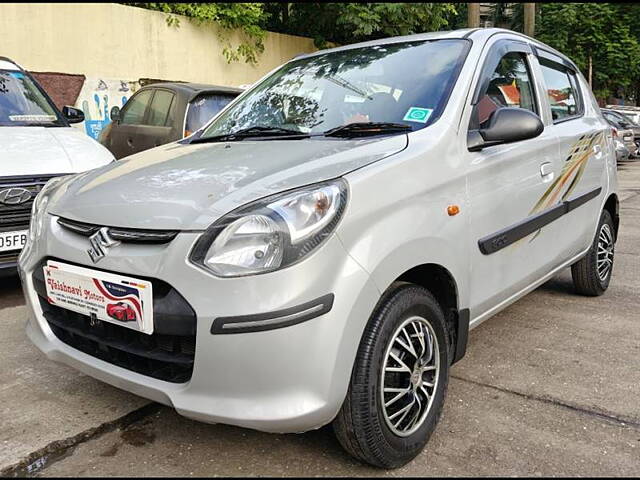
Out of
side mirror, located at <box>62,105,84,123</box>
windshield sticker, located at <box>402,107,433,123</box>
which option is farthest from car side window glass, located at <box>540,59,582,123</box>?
side mirror, located at <box>62,105,84,123</box>

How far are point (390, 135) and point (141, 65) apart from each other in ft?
31.5

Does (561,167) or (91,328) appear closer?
(91,328)

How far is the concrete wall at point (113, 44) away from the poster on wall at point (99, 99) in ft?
0.45

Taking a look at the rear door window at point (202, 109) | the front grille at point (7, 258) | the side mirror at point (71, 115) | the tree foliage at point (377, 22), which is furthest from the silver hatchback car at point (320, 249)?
the tree foliage at point (377, 22)

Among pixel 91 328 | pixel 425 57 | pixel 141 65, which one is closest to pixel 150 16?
pixel 141 65

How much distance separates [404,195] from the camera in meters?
2.24

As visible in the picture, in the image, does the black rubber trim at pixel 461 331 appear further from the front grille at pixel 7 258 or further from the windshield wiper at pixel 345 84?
the front grille at pixel 7 258

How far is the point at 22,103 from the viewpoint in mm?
5273

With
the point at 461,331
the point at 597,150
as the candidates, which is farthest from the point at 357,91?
the point at 597,150

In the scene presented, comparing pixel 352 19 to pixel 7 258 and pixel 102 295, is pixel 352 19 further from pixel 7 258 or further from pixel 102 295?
pixel 102 295

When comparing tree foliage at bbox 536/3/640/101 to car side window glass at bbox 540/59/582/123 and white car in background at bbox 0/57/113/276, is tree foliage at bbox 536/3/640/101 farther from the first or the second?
white car in background at bbox 0/57/113/276

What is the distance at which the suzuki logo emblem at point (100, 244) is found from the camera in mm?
2131

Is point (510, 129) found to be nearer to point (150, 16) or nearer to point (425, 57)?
point (425, 57)

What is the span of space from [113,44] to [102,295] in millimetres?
9571
